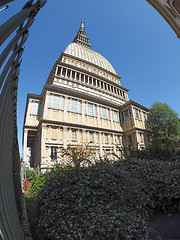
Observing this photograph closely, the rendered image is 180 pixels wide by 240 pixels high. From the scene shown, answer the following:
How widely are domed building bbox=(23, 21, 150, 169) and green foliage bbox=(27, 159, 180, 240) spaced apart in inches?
568

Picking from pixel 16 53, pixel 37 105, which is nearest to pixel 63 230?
pixel 16 53

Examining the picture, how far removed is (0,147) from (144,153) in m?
10.3

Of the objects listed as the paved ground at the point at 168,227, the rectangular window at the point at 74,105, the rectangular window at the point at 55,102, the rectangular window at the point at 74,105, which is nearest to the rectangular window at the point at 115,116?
the rectangular window at the point at 74,105

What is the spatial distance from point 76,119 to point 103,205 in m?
21.8

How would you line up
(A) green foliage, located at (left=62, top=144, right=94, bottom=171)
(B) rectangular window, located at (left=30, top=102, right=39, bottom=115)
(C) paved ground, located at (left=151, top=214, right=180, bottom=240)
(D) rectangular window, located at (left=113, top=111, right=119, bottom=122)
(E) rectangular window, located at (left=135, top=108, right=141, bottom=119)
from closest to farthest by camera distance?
(C) paved ground, located at (left=151, top=214, right=180, bottom=240) < (A) green foliage, located at (left=62, top=144, right=94, bottom=171) < (B) rectangular window, located at (left=30, top=102, right=39, bottom=115) < (E) rectangular window, located at (left=135, top=108, right=141, bottom=119) < (D) rectangular window, located at (left=113, top=111, right=119, bottom=122)

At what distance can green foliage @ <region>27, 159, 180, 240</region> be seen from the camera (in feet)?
8.49

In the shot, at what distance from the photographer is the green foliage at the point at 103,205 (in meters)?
2.59

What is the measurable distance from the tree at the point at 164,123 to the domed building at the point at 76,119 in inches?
90.6

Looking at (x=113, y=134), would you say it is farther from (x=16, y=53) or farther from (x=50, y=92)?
(x=16, y=53)

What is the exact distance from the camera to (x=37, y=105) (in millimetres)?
25734

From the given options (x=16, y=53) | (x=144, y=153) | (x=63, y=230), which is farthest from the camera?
(x=144, y=153)

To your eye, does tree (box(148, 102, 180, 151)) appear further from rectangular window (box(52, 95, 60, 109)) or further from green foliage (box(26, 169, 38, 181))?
green foliage (box(26, 169, 38, 181))

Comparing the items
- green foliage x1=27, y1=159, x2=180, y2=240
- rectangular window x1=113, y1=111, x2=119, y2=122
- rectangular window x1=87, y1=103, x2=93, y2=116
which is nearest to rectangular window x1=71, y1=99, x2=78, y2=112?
rectangular window x1=87, y1=103, x2=93, y2=116

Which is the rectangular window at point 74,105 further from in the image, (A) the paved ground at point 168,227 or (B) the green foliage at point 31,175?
(A) the paved ground at point 168,227
